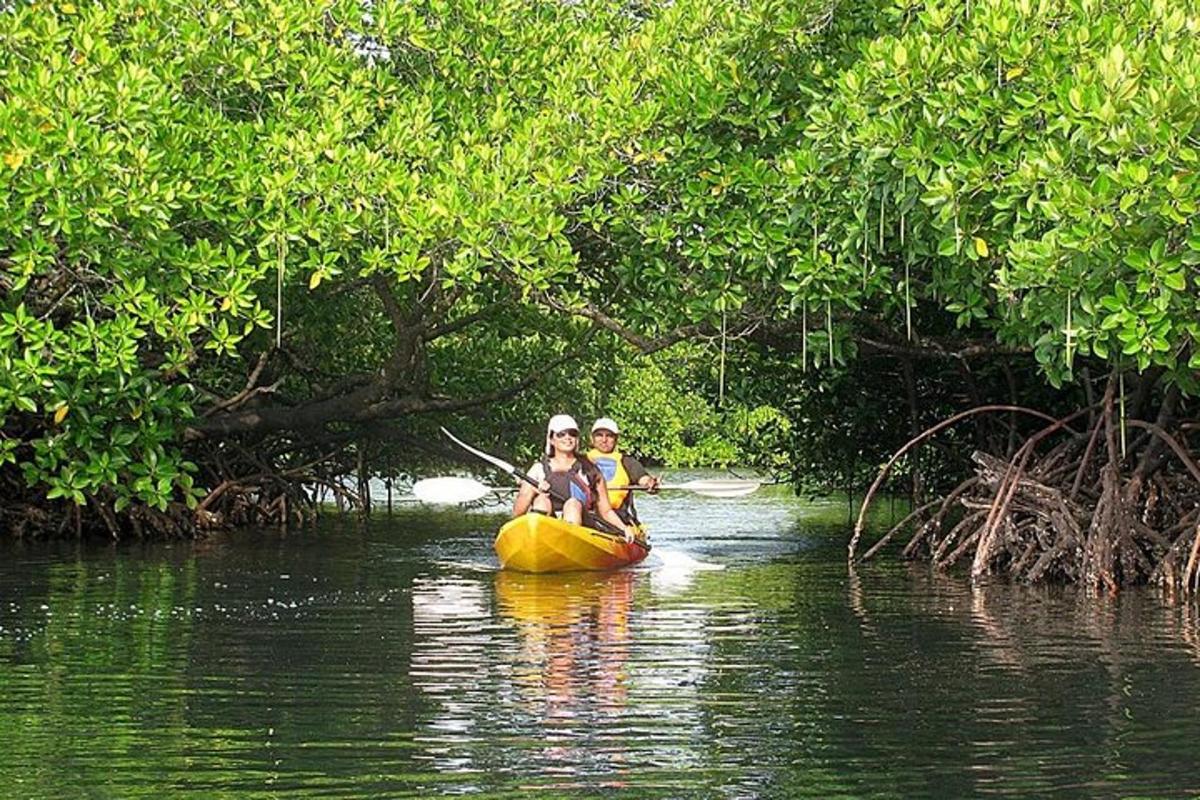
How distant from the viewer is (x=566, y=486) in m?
14.6

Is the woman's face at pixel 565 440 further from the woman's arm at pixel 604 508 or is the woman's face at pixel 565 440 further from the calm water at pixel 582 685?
the calm water at pixel 582 685

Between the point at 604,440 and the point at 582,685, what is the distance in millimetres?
6908

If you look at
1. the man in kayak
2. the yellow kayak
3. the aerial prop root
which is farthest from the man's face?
the aerial prop root

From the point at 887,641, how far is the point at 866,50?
323 cm

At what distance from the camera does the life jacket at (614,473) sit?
50.2ft

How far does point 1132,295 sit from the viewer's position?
10438 millimetres

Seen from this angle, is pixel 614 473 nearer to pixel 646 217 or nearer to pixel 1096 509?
pixel 646 217

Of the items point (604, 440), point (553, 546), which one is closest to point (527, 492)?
point (553, 546)

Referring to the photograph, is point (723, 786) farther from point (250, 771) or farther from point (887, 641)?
point (887, 641)

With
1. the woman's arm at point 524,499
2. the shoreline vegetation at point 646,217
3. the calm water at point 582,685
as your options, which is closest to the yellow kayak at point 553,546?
the calm water at point 582,685

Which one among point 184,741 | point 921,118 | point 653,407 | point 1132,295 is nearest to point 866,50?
point 921,118

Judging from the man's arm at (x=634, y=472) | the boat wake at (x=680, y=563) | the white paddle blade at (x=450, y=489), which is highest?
the man's arm at (x=634, y=472)

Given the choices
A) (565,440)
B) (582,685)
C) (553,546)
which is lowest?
(582,685)

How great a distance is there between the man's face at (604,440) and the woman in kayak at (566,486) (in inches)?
32.6
